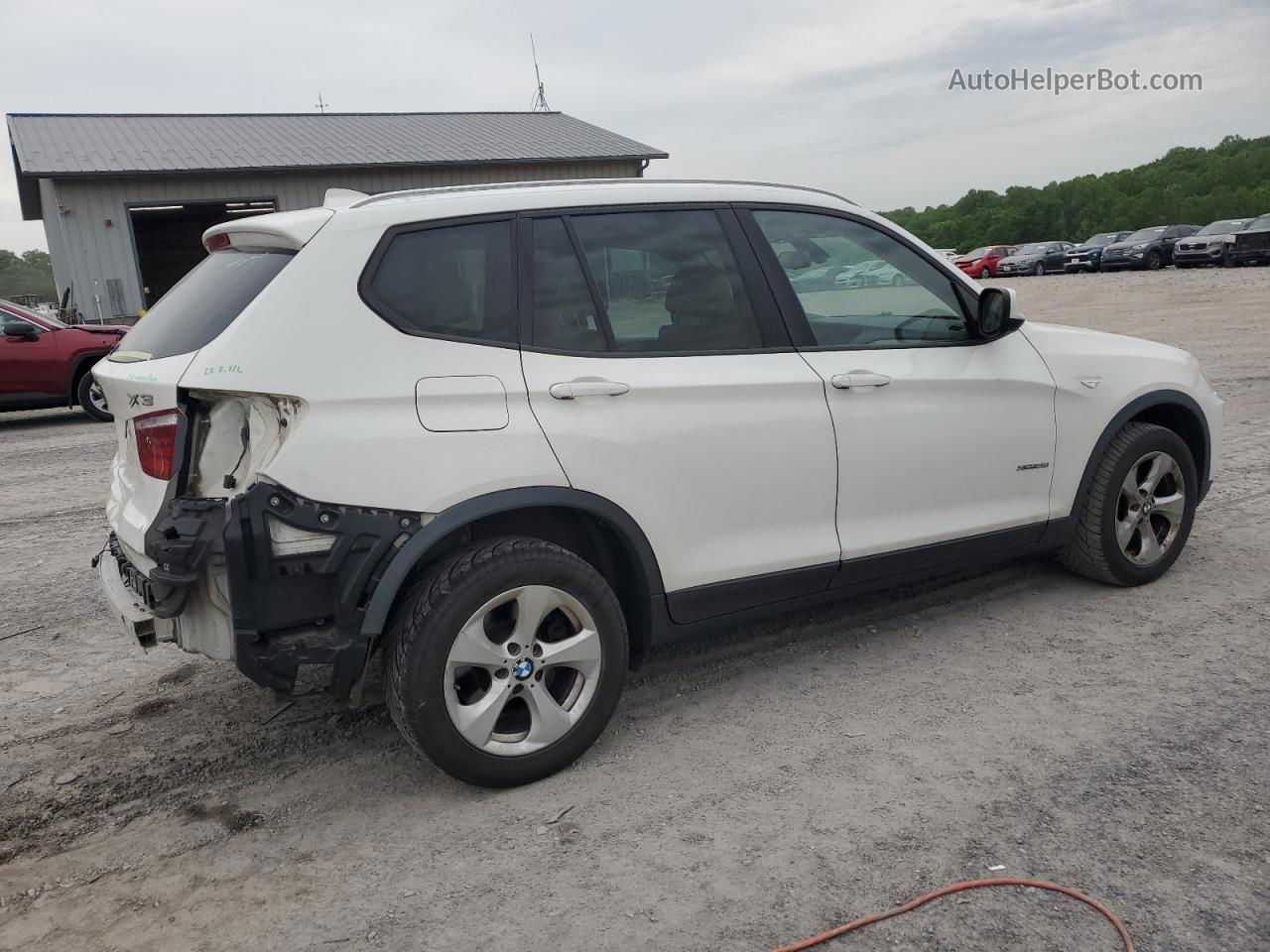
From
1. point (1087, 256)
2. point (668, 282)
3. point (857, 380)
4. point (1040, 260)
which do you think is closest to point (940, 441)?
point (857, 380)

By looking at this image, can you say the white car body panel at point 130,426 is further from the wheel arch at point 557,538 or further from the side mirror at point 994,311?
the side mirror at point 994,311

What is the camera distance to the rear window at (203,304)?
9.85 ft

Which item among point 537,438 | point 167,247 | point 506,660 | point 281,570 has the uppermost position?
point 167,247

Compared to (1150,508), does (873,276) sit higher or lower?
higher

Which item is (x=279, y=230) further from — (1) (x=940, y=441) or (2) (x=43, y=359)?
(2) (x=43, y=359)

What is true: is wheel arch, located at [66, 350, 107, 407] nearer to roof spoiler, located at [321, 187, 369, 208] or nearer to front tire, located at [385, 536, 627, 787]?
roof spoiler, located at [321, 187, 369, 208]

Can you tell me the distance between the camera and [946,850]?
273cm

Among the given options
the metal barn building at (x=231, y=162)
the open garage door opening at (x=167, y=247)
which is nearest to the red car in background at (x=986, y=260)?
the metal barn building at (x=231, y=162)

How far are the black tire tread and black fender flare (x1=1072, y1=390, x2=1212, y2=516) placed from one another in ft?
0.10

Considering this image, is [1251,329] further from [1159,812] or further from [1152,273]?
[1152,273]

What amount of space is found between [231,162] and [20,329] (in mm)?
9467

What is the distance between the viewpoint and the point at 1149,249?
35.1 m

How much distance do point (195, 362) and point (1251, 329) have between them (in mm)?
16872

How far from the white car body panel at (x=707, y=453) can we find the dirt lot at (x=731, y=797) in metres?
0.61
